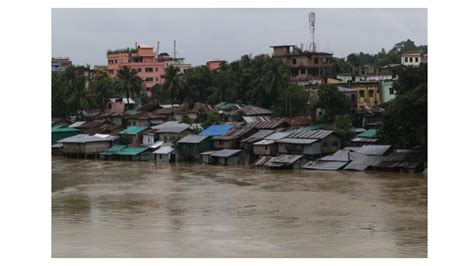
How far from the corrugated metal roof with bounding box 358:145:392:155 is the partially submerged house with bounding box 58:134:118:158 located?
9989 mm

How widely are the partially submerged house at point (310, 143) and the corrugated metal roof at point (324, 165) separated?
50 cm

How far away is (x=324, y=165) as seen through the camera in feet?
64.6

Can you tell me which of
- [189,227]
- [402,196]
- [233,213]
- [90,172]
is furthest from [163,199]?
[90,172]

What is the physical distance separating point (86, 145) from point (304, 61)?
1097 cm

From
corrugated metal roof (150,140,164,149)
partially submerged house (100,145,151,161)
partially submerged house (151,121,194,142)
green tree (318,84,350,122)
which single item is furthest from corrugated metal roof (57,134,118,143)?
green tree (318,84,350,122)

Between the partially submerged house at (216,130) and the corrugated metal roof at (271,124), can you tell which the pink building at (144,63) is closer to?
the partially submerged house at (216,130)

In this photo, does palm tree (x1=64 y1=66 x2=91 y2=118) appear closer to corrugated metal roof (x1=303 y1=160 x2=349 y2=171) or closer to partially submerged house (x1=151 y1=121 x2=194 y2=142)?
partially submerged house (x1=151 y1=121 x2=194 y2=142)

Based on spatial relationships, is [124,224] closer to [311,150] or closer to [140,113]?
[311,150]

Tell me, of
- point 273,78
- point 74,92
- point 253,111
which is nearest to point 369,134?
point 253,111

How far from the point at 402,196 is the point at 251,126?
29.7 ft

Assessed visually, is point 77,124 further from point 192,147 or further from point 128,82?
point 192,147

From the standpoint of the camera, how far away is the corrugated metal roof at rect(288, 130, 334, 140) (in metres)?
20.7

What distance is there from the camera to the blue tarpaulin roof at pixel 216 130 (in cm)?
2328

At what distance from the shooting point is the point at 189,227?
11.7m
